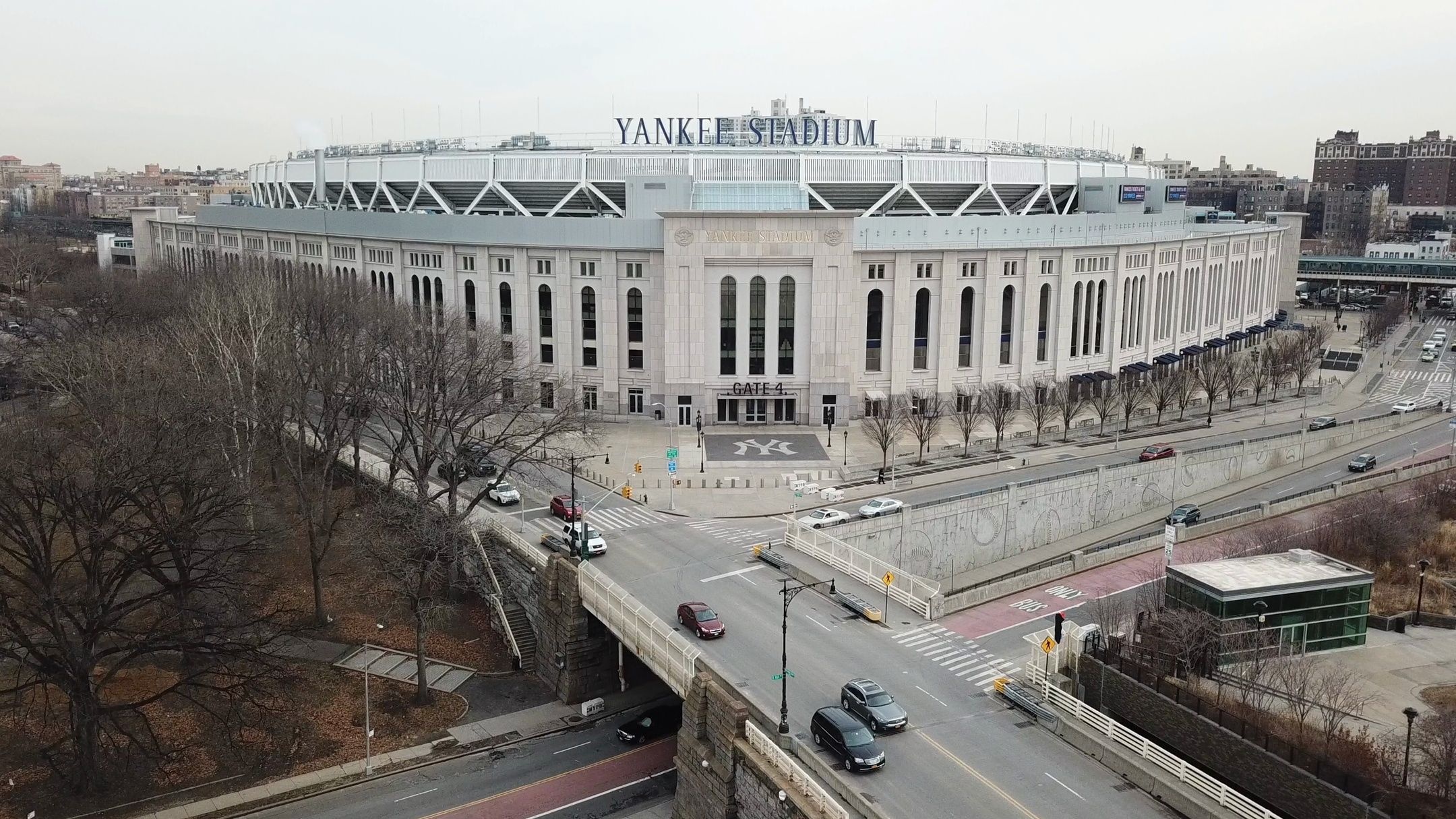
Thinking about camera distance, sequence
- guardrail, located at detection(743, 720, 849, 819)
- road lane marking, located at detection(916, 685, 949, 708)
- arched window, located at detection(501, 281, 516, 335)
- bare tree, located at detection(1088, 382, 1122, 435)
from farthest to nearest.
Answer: arched window, located at detection(501, 281, 516, 335) < bare tree, located at detection(1088, 382, 1122, 435) < road lane marking, located at detection(916, 685, 949, 708) < guardrail, located at detection(743, 720, 849, 819)

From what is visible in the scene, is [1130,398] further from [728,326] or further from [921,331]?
[728,326]

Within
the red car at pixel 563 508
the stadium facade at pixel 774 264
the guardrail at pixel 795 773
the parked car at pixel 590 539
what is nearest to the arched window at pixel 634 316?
the stadium facade at pixel 774 264

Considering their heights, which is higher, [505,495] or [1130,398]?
[1130,398]

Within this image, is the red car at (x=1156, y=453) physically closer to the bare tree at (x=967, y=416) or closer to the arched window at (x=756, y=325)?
the bare tree at (x=967, y=416)

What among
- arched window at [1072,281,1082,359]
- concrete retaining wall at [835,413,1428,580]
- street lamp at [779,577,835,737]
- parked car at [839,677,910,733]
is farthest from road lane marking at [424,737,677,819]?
arched window at [1072,281,1082,359]

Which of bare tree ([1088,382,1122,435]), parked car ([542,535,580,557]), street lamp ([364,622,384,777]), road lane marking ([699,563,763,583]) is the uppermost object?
bare tree ([1088,382,1122,435])

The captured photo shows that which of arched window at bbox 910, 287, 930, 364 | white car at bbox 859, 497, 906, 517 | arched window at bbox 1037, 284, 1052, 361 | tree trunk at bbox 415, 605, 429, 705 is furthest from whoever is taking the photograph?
arched window at bbox 1037, 284, 1052, 361

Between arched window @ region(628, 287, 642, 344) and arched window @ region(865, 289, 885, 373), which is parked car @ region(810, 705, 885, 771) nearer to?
arched window @ region(865, 289, 885, 373)

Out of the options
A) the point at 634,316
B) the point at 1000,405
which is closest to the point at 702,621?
the point at 1000,405
